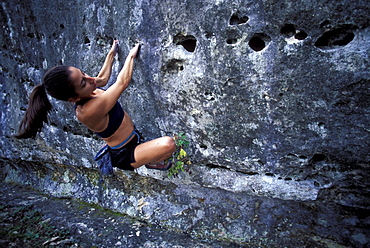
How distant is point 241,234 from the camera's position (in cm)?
271

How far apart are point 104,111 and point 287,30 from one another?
61.6 inches

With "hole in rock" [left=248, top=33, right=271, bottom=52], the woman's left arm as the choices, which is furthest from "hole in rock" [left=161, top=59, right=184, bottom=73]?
"hole in rock" [left=248, top=33, right=271, bottom=52]

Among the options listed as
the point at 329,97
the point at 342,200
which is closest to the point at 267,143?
the point at 329,97

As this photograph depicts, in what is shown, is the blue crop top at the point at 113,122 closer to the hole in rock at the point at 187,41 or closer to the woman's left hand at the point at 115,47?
the woman's left hand at the point at 115,47

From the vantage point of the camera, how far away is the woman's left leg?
2.40 metres

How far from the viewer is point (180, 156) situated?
2814 mm

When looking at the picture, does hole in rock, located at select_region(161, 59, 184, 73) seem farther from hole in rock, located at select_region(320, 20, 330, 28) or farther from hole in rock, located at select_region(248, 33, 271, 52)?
hole in rock, located at select_region(320, 20, 330, 28)

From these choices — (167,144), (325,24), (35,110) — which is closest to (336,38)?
(325,24)

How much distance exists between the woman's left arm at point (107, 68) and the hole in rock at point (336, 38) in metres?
1.81

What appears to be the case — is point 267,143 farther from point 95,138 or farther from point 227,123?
point 95,138

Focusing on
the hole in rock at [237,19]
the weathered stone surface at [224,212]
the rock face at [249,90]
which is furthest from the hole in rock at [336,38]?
the weathered stone surface at [224,212]

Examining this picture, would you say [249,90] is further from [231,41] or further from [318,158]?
[318,158]

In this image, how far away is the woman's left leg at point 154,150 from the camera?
2398 millimetres

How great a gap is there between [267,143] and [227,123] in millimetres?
399
